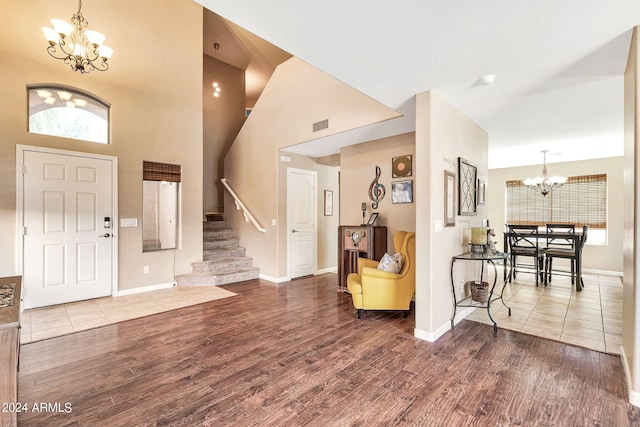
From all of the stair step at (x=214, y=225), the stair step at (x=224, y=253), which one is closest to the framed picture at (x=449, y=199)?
the stair step at (x=224, y=253)

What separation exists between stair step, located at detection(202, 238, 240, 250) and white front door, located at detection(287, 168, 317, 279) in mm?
1473

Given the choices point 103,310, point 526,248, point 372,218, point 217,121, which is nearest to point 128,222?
point 103,310

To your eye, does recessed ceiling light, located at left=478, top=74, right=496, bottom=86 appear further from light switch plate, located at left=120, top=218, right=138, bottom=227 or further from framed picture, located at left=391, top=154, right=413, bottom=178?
light switch plate, located at left=120, top=218, right=138, bottom=227

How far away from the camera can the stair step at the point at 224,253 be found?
230 inches

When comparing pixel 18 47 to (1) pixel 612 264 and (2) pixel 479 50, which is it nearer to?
(2) pixel 479 50

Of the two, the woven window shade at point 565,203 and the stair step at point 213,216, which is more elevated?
the woven window shade at point 565,203

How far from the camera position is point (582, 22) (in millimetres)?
1883

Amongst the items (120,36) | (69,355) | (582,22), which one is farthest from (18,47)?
(582,22)

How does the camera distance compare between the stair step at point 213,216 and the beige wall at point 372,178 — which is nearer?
the beige wall at point 372,178

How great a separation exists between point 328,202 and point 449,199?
135 inches

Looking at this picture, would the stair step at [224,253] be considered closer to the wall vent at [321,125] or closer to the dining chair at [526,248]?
the wall vent at [321,125]

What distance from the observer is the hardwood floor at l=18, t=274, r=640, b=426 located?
1857mm

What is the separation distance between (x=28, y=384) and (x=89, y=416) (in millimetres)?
816

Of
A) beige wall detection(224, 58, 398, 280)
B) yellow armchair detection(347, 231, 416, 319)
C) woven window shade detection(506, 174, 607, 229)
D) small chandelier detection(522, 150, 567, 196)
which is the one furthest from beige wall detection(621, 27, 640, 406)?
woven window shade detection(506, 174, 607, 229)
